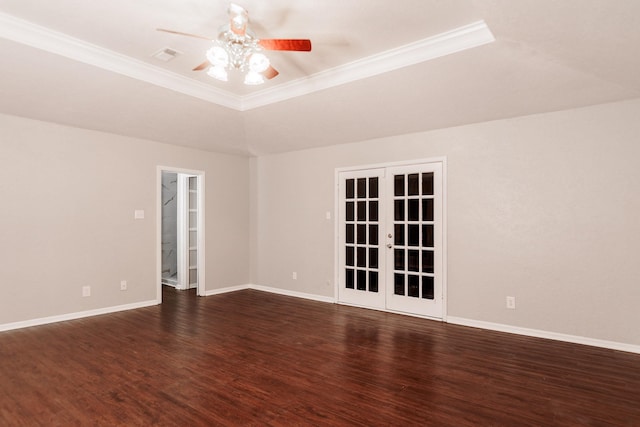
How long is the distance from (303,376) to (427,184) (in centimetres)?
302

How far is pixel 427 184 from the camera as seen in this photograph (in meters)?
4.96

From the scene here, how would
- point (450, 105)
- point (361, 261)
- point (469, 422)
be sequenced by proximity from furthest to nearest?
1. point (361, 261)
2. point (450, 105)
3. point (469, 422)

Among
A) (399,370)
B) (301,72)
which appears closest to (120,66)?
(301,72)

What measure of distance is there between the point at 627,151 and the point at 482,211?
4.89 ft

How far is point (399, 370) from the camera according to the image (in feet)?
10.5

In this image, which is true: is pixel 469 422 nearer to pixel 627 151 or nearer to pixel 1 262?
pixel 627 151

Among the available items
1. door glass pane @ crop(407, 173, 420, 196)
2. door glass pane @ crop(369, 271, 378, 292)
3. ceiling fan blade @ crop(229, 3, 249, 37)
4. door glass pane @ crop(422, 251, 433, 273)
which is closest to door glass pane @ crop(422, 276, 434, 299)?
door glass pane @ crop(422, 251, 433, 273)

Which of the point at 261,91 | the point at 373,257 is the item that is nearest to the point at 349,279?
the point at 373,257

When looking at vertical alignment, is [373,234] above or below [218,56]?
below

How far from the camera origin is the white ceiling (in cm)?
283

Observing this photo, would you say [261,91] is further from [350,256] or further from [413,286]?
[413,286]

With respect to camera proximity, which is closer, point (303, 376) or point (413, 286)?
point (303, 376)

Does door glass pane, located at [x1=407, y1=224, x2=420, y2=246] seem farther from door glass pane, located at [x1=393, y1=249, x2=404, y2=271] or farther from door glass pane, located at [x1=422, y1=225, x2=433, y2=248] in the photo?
door glass pane, located at [x1=393, y1=249, x2=404, y2=271]

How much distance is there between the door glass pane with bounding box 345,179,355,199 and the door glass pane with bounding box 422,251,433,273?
4.74 ft
